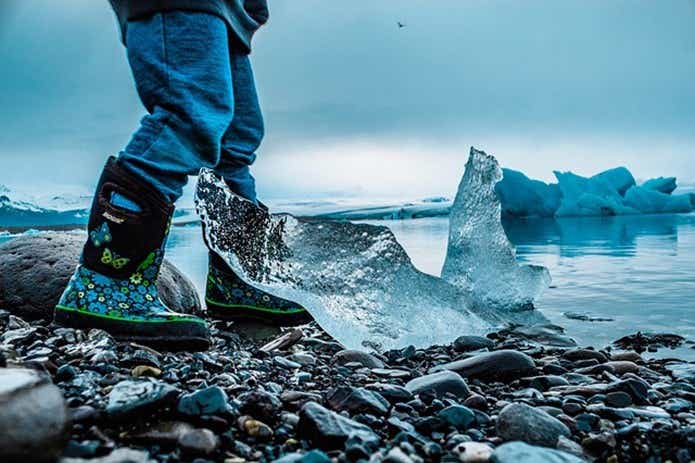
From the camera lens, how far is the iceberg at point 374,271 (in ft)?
7.84

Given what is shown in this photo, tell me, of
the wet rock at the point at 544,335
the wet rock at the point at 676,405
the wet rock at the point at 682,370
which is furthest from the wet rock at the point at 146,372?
the wet rock at the point at 544,335

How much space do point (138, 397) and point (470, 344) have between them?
173 cm

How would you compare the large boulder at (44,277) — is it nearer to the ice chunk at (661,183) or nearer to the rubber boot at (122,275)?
the rubber boot at (122,275)

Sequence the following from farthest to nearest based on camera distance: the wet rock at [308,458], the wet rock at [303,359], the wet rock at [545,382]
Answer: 1. the wet rock at [303,359]
2. the wet rock at [545,382]
3. the wet rock at [308,458]

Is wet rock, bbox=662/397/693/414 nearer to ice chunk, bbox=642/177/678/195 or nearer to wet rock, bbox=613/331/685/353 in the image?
wet rock, bbox=613/331/685/353

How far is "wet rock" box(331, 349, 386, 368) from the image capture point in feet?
6.98

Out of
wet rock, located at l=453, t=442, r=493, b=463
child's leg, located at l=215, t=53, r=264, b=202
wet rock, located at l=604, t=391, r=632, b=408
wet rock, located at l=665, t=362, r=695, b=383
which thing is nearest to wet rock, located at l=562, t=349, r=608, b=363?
wet rock, located at l=665, t=362, r=695, b=383

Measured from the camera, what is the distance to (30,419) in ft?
2.97

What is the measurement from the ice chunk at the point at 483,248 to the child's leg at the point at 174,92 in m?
2.15

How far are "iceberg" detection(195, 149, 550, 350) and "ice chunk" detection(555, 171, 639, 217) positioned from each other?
22.6m

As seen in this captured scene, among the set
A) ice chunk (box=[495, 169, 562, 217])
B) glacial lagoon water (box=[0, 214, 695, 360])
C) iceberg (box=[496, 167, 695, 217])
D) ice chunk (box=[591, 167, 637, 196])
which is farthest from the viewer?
ice chunk (box=[591, 167, 637, 196])

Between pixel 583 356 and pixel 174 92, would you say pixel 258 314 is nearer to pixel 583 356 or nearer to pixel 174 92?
pixel 174 92

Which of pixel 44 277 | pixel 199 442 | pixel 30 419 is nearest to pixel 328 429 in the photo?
pixel 199 442

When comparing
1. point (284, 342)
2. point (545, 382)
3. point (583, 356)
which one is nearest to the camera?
point (545, 382)
